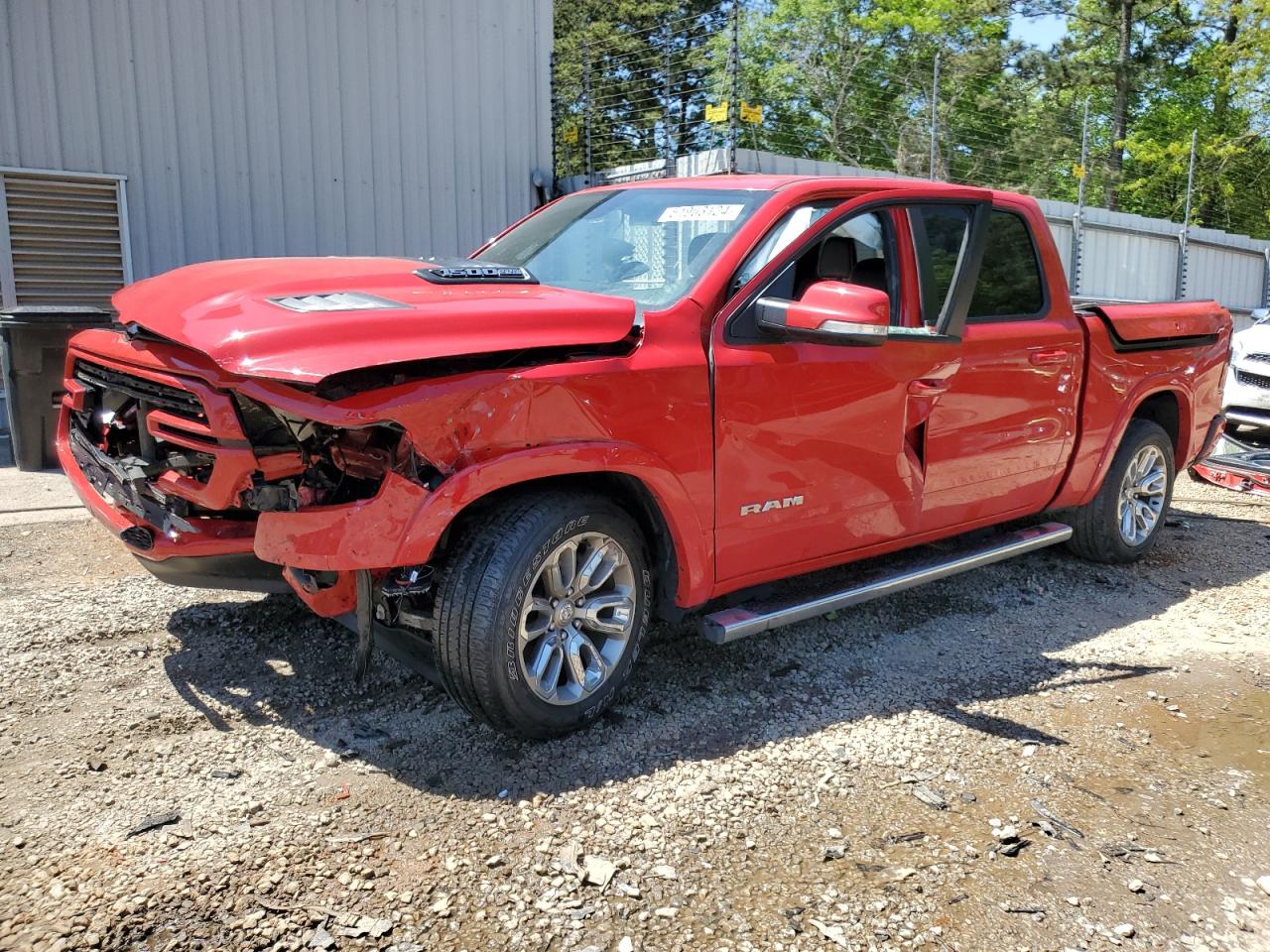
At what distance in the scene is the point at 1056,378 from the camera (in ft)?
16.5

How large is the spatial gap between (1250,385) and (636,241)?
766cm

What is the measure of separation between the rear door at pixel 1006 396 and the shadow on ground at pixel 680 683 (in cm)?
57

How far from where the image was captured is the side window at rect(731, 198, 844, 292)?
Result: 3826 millimetres

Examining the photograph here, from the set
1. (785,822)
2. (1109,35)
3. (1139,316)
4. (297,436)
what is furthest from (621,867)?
(1109,35)

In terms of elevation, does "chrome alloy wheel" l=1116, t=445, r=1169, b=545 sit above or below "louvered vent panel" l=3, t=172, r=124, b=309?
below

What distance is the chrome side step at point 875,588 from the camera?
3754 millimetres

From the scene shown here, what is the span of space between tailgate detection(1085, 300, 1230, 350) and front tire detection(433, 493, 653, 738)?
3.22 m

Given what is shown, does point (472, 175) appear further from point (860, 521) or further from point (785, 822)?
point (785, 822)

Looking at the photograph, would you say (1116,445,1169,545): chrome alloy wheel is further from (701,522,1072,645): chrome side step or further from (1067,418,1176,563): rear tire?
(701,522,1072,645): chrome side step

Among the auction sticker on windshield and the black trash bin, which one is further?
the black trash bin

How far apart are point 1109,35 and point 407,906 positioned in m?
35.2

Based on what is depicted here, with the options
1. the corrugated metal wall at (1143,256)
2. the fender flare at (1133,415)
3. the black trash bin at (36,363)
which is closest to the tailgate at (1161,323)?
the fender flare at (1133,415)

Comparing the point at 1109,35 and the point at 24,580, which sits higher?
the point at 1109,35

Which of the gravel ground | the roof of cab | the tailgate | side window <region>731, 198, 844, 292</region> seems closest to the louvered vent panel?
the gravel ground
